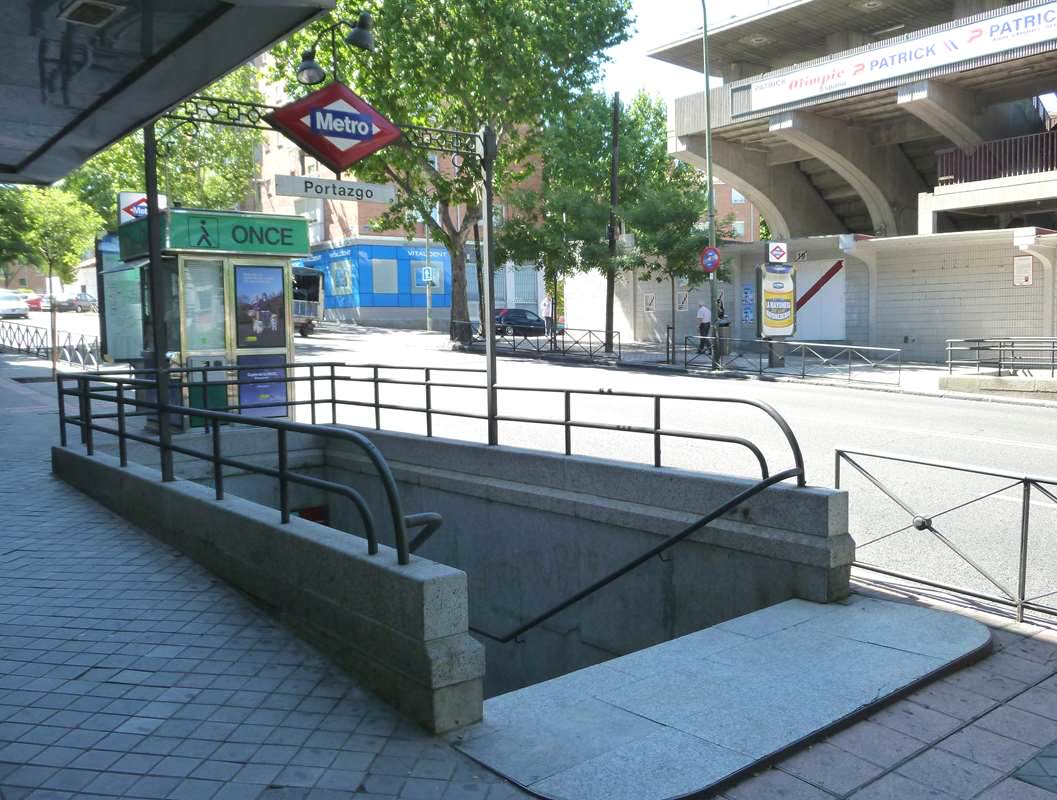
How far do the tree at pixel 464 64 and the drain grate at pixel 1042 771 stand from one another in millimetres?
27032

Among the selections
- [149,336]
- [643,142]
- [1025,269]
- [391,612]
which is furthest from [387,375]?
[643,142]

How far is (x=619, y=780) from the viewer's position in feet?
12.1

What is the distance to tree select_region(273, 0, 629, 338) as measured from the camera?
29.6m

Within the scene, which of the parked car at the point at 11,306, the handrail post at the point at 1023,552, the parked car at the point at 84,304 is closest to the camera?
the handrail post at the point at 1023,552

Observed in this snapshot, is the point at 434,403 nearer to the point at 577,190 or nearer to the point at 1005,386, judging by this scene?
the point at 1005,386

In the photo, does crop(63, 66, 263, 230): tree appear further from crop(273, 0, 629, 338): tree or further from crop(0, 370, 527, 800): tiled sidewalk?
crop(0, 370, 527, 800): tiled sidewalk

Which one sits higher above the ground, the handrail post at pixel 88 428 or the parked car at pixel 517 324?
the parked car at pixel 517 324

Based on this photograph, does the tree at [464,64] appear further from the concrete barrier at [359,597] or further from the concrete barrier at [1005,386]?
the concrete barrier at [359,597]

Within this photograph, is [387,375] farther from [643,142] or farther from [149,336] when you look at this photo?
[643,142]

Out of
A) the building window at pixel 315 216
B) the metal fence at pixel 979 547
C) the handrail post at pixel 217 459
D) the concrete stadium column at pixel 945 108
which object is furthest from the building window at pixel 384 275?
the handrail post at pixel 217 459

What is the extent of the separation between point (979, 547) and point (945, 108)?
21845mm

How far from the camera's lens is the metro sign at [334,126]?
9070mm

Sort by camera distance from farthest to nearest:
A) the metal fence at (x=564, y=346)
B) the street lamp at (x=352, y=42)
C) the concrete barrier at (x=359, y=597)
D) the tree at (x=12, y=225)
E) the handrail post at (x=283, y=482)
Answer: the metal fence at (x=564, y=346) → the tree at (x=12, y=225) → the street lamp at (x=352, y=42) → the handrail post at (x=283, y=482) → the concrete barrier at (x=359, y=597)

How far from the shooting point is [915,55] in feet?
81.9
